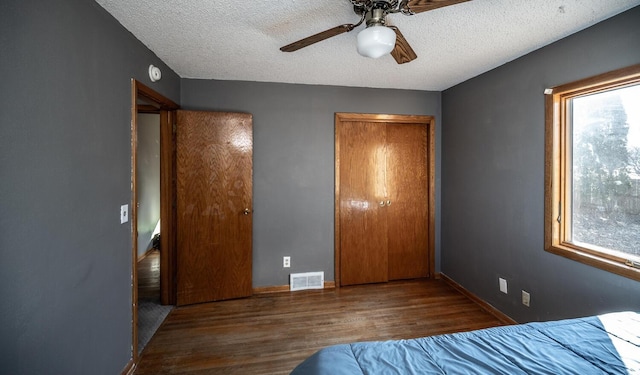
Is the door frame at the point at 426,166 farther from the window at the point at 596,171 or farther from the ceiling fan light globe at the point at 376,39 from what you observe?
the ceiling fan light globe at the point at 376,39

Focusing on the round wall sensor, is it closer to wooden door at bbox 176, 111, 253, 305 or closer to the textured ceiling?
the textured ceiling

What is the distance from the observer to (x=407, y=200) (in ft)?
11.1

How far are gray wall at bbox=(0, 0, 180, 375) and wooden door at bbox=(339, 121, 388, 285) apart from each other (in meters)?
2.12

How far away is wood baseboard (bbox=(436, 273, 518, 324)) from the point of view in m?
2.46

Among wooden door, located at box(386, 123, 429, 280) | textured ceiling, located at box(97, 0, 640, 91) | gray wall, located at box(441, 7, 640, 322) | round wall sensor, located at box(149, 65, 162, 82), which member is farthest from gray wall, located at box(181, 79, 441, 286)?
gray wall, located at box(441, 7, 640, 322)

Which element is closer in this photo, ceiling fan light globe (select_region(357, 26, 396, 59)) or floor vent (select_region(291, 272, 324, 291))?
ceiling fan light globe (select_region(357, 26, 396, 59))

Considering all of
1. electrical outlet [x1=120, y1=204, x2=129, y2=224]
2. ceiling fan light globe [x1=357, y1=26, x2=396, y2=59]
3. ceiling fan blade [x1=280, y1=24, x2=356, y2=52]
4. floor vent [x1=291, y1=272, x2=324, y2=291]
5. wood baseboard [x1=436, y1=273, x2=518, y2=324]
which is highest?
ceiling fan blade [x1=280, y1=24, x2=356, y2=52]

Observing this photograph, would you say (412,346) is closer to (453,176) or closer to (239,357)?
(239,357)

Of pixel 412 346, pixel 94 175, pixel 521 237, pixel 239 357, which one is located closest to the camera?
pixel 412 346

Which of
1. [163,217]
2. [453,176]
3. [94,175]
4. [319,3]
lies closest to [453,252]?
[453,176]

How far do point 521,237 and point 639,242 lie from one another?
72cm

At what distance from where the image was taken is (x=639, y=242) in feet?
5.38

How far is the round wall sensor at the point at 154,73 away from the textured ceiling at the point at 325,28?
5.9 inches

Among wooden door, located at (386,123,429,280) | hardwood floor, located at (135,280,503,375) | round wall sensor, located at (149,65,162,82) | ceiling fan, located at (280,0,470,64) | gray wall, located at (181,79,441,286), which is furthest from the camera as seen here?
wooden door, located at (386,123,429,280)
